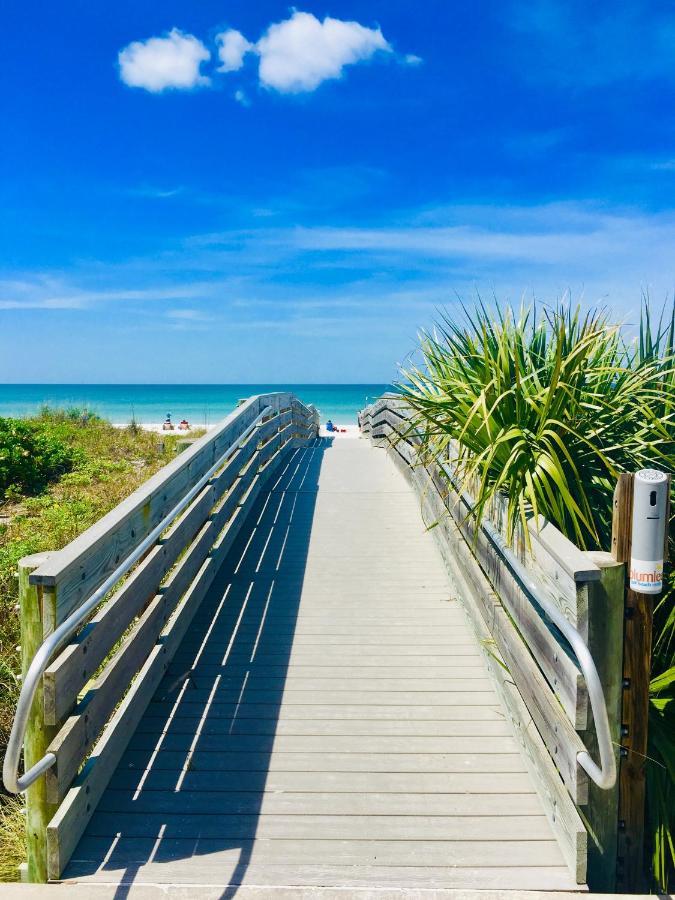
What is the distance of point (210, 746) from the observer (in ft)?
11.7

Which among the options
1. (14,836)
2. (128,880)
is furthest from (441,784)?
(14,836)

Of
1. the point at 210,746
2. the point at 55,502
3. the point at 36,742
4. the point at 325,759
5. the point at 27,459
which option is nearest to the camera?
the point at 36,742

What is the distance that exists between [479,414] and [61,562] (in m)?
2.56

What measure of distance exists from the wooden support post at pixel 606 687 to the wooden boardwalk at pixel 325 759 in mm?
193

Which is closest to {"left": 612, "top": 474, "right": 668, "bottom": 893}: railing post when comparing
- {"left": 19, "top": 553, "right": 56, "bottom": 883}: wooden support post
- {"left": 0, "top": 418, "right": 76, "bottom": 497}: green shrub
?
{"left": 19, "top": 553, "right": 56, "bottom": 883}: wooden support post

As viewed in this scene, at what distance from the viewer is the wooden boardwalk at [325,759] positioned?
279cm

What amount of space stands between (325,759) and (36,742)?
139 centimetres

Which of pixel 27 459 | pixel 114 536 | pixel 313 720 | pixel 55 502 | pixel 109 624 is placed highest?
pixel 114 536

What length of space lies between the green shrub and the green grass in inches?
1.0

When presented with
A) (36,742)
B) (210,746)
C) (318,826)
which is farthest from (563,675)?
(36,742)

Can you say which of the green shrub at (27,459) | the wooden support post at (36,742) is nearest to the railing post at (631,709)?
the wooden support post at (36,742)

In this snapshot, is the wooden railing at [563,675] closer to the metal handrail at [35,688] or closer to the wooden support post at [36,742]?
the metal handrail at [35,688]

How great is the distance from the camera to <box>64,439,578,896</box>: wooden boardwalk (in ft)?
9.14

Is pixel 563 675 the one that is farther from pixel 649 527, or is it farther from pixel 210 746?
pixel 210 746
